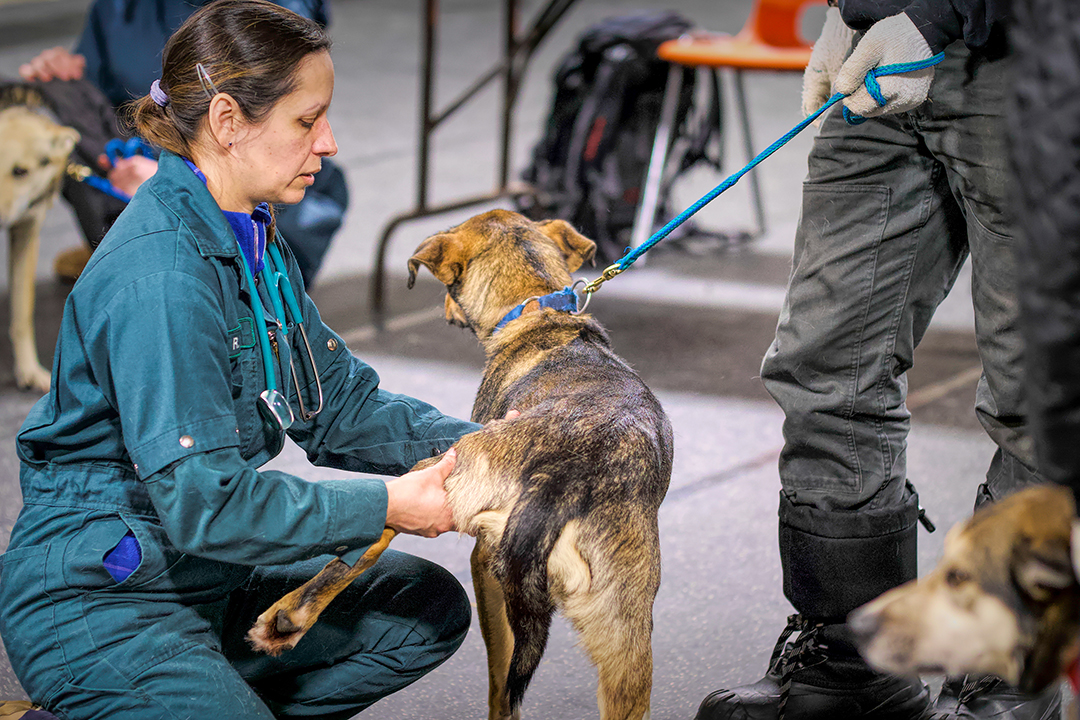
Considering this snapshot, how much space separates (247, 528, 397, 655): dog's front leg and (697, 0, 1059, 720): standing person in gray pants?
0.90 m

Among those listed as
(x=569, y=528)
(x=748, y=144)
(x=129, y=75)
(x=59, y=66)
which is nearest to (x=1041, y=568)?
(x=569, y=528)

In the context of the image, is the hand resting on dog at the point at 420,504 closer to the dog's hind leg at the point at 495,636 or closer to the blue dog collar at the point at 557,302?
the dog's hind leg at the point at 495,636

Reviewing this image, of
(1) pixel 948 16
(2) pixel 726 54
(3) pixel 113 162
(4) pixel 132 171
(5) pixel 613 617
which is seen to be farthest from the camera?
(2) pixel 726 54

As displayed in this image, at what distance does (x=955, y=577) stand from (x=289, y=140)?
1.18 metres

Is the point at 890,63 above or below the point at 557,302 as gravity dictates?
above

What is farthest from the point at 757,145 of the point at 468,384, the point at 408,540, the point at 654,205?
the point at 408,540

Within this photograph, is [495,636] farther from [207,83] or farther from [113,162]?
[113,162]

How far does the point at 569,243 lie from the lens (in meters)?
2.74

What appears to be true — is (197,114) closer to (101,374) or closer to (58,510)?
(101,374)

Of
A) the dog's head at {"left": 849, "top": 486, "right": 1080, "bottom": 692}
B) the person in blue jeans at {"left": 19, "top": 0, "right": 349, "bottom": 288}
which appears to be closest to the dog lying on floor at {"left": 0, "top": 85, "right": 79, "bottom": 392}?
the person in blue jeans at {"left": 19, "top": 0, "right": 349, "bottom": 288}

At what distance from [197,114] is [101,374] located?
424 millimetres

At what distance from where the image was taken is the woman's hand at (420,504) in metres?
1.76

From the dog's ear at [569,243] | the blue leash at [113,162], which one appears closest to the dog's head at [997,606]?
the dog's ear at [569,243]

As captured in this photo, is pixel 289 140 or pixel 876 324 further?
pixel 876 324
